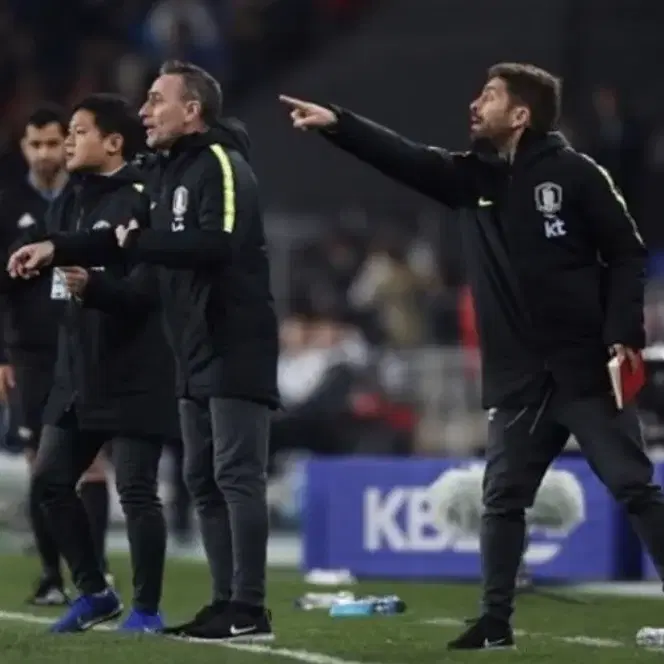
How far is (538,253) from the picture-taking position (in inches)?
310

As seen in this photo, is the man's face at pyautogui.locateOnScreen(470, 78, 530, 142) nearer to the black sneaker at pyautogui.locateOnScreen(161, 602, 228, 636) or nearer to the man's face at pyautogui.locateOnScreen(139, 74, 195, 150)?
the man's face at pyautogui.locateOnScreen(139, 74, 195, 150)

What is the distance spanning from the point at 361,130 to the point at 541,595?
157 inches

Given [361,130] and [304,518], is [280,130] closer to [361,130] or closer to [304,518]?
[304,518]

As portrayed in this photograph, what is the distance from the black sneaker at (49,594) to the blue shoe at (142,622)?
1.86 m

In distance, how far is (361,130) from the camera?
304 inches

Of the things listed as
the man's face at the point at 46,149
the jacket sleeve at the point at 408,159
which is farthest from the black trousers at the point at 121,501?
the man's face at the point at 46,149

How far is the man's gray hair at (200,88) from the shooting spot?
8.28 meters

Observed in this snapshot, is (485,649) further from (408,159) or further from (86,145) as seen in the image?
(86,145)

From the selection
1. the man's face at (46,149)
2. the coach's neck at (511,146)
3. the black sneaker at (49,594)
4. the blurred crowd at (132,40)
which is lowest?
the black sneaker at (49,594)

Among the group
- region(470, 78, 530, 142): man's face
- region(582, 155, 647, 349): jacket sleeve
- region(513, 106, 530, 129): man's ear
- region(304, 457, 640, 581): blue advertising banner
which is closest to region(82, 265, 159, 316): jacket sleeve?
region(470, 78, 530, 142): man's face

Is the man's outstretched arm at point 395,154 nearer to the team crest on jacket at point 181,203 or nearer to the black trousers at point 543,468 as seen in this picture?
the team crest on jacket at point 181,203

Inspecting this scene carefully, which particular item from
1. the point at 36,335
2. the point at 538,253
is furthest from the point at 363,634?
the point at 36,335

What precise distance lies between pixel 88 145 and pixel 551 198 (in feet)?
5.94

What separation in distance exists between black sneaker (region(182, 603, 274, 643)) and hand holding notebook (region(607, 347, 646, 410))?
57.6 inches
